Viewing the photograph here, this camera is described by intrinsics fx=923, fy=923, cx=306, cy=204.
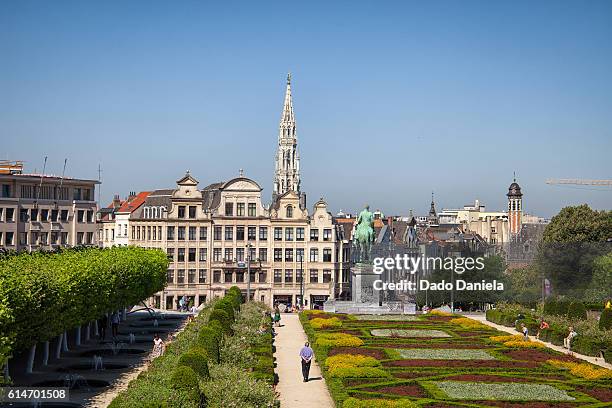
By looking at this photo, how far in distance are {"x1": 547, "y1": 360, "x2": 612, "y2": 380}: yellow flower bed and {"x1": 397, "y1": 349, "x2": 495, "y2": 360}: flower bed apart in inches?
177

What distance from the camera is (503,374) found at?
138ft

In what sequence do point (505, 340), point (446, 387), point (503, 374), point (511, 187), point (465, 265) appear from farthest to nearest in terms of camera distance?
point (511, 187)
point (465, 265)
point (505, 340)
point (503, 374)
point (446, 387)

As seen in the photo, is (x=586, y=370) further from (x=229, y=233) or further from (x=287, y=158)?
(x=287, y=158)

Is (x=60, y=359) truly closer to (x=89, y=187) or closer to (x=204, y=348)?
(x=204, y=348)

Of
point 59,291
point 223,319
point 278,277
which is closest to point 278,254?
point 278,277

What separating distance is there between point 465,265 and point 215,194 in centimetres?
3207

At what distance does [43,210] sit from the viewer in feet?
302

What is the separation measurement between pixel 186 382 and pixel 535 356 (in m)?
25.5

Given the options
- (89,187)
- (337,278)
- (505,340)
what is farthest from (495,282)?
(89,187)

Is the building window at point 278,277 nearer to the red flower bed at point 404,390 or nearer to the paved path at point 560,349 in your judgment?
the paved path at point 560,349

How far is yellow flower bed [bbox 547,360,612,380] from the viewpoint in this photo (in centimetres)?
4062

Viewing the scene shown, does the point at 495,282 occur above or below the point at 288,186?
below

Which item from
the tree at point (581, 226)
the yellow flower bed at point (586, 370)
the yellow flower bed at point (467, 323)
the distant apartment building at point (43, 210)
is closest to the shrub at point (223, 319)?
the yellow flower bed at point (586, 370)

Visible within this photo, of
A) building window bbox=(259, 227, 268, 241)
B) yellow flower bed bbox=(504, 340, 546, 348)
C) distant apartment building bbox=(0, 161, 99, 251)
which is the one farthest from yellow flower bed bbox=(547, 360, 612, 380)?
building window bbox=(259, 227, 268, 241)
